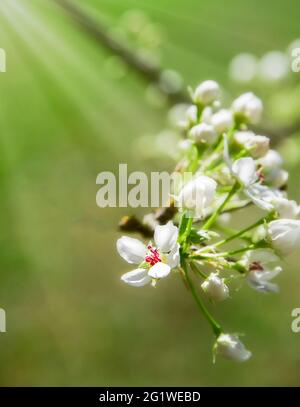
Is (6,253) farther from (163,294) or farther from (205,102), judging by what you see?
(205,102)

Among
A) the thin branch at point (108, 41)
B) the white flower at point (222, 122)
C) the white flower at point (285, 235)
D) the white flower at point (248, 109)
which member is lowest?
the white flower at point (285, 235)

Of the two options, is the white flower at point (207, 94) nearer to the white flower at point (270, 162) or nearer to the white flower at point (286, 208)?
the white flower at point (270, 162)

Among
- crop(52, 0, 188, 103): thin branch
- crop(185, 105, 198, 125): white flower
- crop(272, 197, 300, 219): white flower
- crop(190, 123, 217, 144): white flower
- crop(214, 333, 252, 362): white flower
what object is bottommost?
crop(214, 333, 252, 362): white flower

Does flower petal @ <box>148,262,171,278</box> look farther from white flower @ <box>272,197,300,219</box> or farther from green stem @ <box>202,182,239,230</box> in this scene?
white flower @ <box>272,197,300,219</box>

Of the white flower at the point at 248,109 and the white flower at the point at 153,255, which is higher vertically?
the white flower at the point at 248,109

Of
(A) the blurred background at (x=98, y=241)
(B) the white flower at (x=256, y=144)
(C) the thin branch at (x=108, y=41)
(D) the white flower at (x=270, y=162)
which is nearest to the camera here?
(B) the white flower at (x=256, y=144)

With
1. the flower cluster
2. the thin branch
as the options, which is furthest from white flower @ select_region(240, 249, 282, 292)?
the thin branch

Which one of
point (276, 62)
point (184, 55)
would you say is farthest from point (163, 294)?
point (276, 62)

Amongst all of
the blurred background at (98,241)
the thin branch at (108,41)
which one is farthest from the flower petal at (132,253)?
the blurred background at (98,241)
